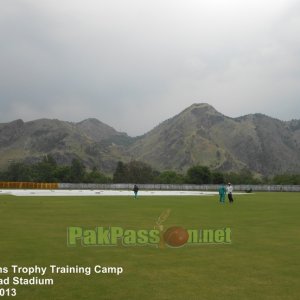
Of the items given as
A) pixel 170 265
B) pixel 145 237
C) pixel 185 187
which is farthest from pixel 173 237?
pixel 185 187

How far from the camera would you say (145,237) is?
17.8 metres

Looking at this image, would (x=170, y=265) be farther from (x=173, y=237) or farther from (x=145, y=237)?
(x=145, y=237)

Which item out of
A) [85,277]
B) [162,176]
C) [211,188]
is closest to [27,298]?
[85,277]

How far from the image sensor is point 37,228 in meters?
20.8

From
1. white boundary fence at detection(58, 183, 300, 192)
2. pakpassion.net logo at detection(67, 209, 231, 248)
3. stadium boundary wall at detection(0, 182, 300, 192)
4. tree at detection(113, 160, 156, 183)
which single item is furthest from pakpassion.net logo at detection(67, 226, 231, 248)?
tree at detection(113, 160, 156, 183)

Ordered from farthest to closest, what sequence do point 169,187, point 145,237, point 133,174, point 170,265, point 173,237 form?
1. point 133,174
2. point 169,187
3. point 145,237
4. point 173,237
5. point 170,265

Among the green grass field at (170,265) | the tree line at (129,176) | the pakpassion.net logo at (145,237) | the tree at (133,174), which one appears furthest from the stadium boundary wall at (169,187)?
the green grass field at (170,265)

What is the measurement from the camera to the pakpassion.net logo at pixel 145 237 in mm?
16469

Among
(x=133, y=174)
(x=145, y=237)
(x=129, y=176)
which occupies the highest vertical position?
(x=133, y=174)

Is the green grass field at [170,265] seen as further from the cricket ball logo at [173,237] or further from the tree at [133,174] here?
A: the tree at [133,174]

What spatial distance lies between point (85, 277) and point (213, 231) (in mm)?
9978

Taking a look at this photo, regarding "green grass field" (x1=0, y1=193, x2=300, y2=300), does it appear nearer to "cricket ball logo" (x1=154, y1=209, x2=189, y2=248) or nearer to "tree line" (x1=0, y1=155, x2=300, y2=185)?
"cricket ball logo" (x1=154, y1=209, x2=189, y2=248)

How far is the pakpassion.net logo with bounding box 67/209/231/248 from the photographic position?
16469mm

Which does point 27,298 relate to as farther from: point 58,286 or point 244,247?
point 244,247
